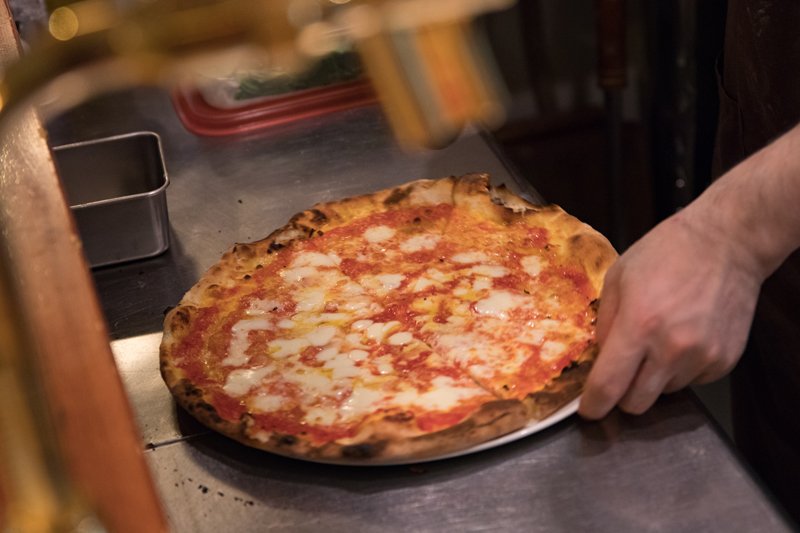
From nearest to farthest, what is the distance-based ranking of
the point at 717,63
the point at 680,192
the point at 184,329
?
the point at 184,329
the point at 717,63
the point at 680,192

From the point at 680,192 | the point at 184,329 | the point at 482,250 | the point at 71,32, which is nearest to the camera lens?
the point at 71,32

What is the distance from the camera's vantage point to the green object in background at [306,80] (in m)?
2.71

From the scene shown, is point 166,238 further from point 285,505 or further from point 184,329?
point 285,505

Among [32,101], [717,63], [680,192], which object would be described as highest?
[32,101]

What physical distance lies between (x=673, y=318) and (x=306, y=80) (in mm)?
1533

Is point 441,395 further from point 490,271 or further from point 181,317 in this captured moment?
point 181,317

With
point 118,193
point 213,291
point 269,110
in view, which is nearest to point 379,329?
point 213,291

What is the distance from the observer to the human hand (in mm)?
1472

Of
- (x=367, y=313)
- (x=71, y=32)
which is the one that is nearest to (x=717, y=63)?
(x=367, y=313)

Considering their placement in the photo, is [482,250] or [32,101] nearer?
[32,101]

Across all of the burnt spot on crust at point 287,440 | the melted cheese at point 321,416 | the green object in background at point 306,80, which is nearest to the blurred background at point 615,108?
the green object in background at point 306,80

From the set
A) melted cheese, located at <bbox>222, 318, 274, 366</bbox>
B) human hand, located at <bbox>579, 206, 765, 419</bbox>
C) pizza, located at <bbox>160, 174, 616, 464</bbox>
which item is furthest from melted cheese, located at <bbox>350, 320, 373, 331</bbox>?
human hand, located at <bbox>579, 206, 765, 419</bbox>

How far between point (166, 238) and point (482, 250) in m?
0.66

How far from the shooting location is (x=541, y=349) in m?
1.71
